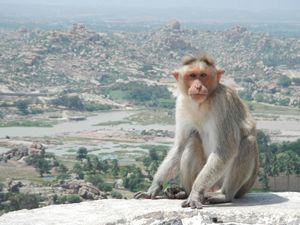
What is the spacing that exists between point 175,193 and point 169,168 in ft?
0.69

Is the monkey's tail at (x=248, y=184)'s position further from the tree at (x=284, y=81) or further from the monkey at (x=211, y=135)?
the tree at (x=284, y=81)

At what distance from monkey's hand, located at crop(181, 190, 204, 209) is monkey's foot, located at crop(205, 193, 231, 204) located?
0.16 m

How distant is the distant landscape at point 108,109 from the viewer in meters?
34.0

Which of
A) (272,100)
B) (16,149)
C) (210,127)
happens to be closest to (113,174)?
(16,149)

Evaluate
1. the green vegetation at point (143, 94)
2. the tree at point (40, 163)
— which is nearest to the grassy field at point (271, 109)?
the green vegetation at point (143, 94)

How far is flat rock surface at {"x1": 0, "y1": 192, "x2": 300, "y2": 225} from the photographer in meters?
4.50

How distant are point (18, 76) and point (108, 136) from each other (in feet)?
123

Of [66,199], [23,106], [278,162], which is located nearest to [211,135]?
[66,199]

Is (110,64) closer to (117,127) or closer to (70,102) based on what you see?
(70,102)

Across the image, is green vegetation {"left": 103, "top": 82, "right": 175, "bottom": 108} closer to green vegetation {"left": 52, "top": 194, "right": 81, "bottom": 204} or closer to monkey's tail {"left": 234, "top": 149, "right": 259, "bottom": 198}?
green vegetation {"left": 52, "top": 194, "right": 81, "bottom": 204}

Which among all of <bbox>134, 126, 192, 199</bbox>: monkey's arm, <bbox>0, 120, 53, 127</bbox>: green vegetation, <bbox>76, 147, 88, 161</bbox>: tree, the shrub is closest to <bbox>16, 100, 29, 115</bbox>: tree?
<bbox>0, 120, 53, 127</bbox>: green vegetation

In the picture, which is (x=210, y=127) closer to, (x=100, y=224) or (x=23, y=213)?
(x=100, y=224)

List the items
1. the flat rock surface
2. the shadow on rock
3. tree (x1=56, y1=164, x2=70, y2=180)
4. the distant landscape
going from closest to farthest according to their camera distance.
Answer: the flat rock surface < the shadow on rock < the distant landscape < tree (x1=56, y1=164, x2=70, y2=180)

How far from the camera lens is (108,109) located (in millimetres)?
71000
